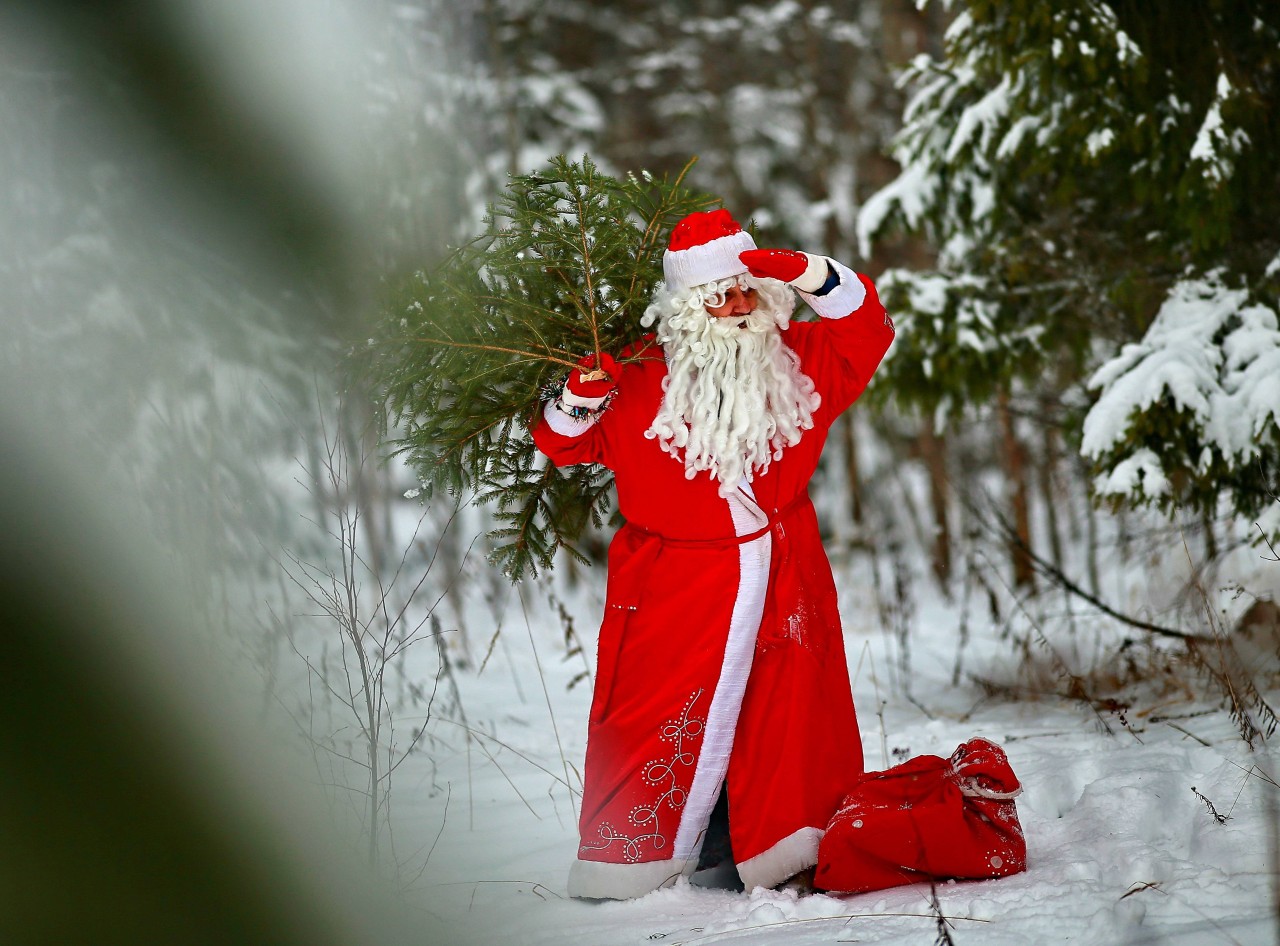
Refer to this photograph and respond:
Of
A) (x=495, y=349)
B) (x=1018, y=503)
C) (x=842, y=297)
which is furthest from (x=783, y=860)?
(x=1018, y=503)

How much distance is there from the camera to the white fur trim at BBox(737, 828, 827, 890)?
2.61 metres

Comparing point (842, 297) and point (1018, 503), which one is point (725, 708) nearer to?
point (842, 297)

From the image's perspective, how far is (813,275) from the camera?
262 centimetres

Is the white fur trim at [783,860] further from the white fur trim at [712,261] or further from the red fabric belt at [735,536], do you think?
the white fur trim at [712,261]

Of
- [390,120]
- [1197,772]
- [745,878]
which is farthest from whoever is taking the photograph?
[390,120]

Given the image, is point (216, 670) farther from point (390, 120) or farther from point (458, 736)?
point (390, 120)

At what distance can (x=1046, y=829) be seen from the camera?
273 cm

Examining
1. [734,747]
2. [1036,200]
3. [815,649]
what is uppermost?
[1036,200]

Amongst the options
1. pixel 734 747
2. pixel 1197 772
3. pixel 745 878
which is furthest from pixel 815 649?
pixel 1197 772

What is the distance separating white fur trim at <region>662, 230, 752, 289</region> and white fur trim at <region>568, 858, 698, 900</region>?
165 centimetres

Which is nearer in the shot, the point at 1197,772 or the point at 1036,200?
the point at 1197,772

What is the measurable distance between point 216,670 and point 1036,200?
15.0 feet

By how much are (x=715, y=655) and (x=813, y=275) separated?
109 cm

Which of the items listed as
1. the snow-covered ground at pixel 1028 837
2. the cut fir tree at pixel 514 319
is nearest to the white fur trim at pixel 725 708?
the snow-covered ground at pixel 1028 837
